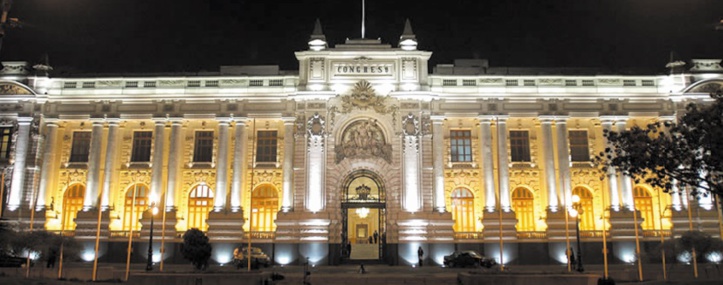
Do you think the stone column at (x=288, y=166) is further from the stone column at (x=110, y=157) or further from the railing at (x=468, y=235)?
the stone column at (x=110, y=157)

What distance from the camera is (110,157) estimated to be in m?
41.8

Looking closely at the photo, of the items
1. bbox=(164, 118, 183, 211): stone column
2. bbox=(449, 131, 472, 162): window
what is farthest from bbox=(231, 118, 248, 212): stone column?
bbox=(449, 131, 472, 162): window

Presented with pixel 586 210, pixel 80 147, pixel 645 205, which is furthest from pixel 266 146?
pixel 645 205

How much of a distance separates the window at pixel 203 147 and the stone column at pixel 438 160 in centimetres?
1615

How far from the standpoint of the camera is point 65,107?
42.9m

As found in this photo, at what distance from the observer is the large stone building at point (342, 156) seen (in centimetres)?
3956

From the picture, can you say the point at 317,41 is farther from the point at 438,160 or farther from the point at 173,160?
the point at 173,160

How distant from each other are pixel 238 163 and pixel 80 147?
1229 centimetres

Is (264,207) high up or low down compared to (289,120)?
down

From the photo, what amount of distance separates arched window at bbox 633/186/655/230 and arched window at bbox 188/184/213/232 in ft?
99.9

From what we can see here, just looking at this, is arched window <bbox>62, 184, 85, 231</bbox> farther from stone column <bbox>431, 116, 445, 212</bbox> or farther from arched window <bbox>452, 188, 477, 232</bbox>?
arched window <bbox>452, 188, 477, 232</bbox>

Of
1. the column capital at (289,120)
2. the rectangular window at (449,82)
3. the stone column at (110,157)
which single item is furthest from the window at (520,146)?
the stone column at (110,157)

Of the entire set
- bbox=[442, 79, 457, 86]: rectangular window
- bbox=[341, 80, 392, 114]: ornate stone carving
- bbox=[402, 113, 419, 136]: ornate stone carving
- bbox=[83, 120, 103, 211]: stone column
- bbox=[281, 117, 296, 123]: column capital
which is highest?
bbox=[442, 79, 457, 86]: rectangular window

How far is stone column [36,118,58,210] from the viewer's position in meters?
41.1
